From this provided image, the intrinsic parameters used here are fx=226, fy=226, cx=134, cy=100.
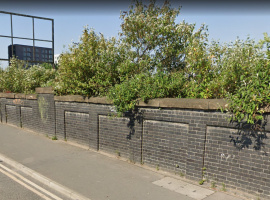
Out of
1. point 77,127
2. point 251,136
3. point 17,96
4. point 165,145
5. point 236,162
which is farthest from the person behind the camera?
point 17,96

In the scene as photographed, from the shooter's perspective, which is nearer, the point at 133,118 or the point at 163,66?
the point at 133,118

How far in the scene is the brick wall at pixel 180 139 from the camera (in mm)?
5199

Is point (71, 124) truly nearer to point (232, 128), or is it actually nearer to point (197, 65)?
point (197, 65)

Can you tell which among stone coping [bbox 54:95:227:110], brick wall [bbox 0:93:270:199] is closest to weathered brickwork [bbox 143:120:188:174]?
brick wall [bbox 0:93:270:199]

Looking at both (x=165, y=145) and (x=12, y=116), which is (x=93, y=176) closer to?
(x=165, y=145)

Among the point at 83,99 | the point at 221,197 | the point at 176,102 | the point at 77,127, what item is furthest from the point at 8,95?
the point at 221,197

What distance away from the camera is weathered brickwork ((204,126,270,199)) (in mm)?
5020

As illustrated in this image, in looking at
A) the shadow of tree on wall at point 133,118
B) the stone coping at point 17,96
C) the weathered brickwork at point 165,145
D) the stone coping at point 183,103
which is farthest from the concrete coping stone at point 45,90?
the weathered brickwork at point 165,145

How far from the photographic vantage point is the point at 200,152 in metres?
5.98

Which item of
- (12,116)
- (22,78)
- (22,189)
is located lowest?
(22,189)

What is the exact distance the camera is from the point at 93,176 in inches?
256

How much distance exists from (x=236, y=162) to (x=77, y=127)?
6706 millimetres

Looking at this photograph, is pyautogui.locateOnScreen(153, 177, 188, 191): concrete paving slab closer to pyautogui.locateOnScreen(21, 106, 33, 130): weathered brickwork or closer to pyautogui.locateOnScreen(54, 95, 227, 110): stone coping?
pyautogui.locateOnScreen(54, 95, 227, 110): stone coping

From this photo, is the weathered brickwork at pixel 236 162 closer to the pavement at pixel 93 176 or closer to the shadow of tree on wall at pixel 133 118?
the pavement at pixel 93 176
